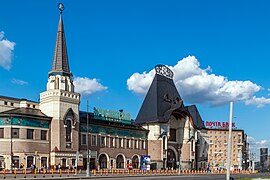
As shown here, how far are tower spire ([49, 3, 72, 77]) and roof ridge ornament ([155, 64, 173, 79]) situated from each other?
121 ft

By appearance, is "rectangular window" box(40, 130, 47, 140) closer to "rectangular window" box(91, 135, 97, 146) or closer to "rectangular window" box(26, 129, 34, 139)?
"rectangular window" box(26, 129, 34, 139)

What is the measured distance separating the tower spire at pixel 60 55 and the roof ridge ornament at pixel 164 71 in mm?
36780

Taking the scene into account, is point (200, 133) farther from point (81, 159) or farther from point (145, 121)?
point (81, 159)

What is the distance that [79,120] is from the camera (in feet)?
257

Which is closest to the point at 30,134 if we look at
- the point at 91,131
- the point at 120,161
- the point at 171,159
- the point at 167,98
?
the point at 91,131

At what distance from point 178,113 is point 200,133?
1702 centimetres

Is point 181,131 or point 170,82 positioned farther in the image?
point 170,82

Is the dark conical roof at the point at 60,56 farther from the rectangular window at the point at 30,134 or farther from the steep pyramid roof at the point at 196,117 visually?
the steep pyramid roof at the point at 196,117

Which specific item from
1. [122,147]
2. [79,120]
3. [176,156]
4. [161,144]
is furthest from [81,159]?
[176,156]

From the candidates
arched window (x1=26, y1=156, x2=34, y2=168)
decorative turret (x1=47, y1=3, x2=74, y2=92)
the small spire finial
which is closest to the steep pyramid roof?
decorative turret (x1=47, y1=3, x2=74, y2=92)

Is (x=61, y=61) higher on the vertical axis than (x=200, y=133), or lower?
higher

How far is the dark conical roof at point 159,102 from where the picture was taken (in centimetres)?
10094

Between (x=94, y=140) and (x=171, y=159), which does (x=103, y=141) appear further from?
(x=171, y=159)

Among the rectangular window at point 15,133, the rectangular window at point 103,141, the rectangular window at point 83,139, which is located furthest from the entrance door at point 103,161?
the rectangular window at point 15,133
